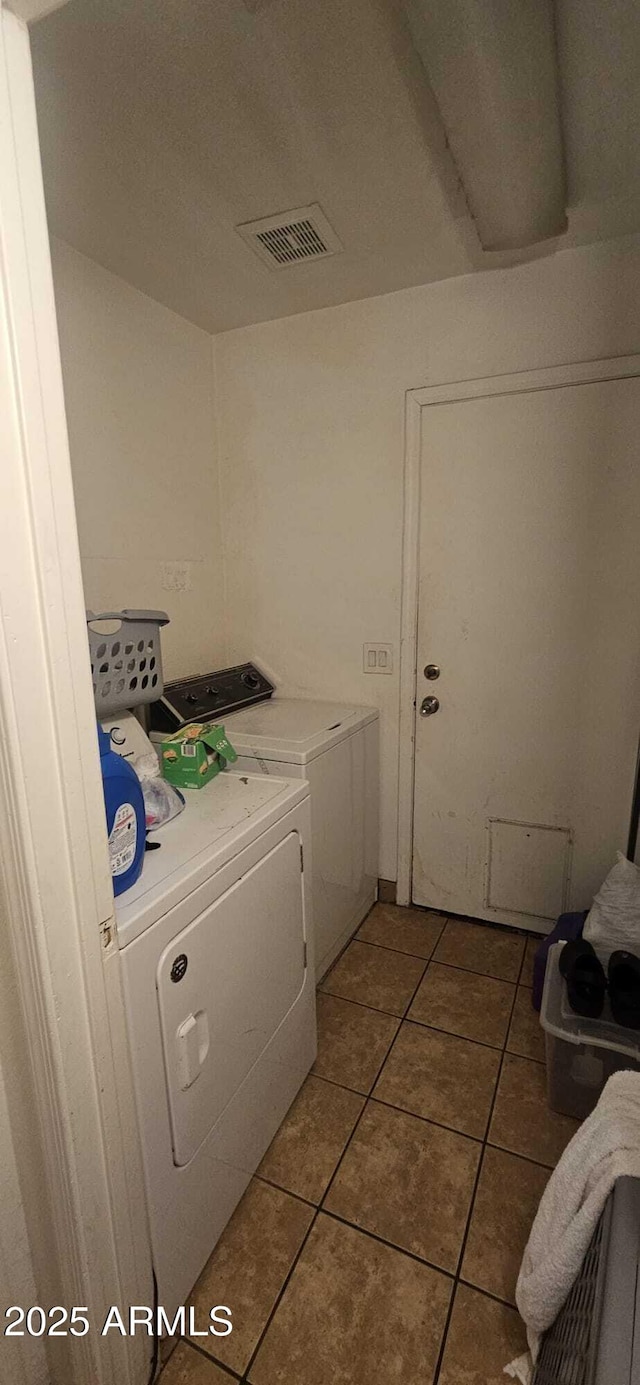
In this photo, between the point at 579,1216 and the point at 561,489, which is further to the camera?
the point at 561,489

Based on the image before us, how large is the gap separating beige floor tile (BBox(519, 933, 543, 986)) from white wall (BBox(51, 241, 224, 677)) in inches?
66.6

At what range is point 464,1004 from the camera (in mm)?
1821

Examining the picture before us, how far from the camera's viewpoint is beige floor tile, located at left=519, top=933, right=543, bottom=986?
193cm

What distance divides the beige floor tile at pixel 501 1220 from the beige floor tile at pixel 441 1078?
10 centimetres

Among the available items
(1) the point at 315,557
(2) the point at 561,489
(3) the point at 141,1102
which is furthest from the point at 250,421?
(3) the point at 141,1102

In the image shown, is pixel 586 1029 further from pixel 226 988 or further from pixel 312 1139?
pixel 226 988

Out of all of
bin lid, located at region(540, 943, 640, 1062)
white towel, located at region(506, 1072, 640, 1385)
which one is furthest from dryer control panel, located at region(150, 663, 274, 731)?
white towel, located at region(506, 1072, 640, 1385)

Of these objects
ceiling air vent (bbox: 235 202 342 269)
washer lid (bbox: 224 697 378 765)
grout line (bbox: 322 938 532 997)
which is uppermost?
ceiling air vent (bbox: 235 202 342 269)

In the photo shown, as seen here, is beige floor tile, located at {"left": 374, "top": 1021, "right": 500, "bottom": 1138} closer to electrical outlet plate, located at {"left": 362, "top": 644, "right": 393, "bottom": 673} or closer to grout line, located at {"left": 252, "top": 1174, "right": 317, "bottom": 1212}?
grout line, located at {"left": 252, "top": 1174, "right": 317, "bottom": 1212}

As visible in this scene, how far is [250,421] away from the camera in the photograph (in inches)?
88.4

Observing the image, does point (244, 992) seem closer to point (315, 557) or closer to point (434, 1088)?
point (434, 1088)

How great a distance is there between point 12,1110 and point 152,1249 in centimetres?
39

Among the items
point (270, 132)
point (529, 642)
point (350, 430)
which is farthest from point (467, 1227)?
point (270, 132)

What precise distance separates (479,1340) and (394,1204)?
261mm
